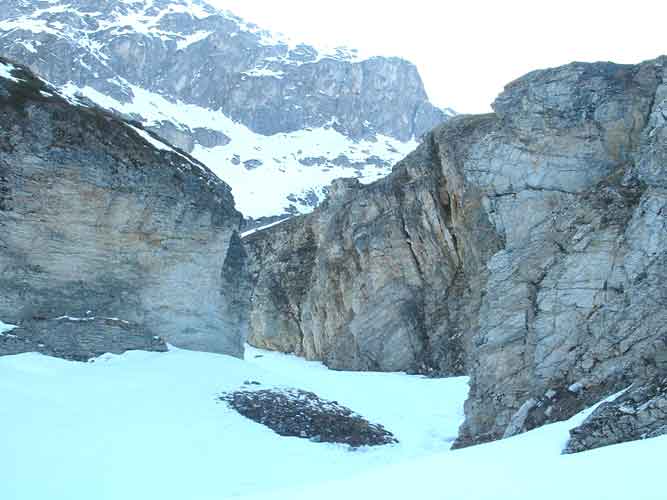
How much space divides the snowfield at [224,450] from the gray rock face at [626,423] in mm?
386

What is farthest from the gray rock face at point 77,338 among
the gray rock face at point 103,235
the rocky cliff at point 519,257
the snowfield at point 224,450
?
the rocky cliff at point 519,257

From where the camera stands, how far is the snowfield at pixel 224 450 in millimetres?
7414

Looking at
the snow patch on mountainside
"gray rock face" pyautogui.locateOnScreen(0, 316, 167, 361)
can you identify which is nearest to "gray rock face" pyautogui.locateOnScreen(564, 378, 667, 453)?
"gray rock face" pyautogui.locateOnScreen(0, 316, 167, 361)

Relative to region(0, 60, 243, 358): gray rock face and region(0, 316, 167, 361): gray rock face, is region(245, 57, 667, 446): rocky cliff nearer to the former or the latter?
region(0, 60, 243, 358): gray rock face

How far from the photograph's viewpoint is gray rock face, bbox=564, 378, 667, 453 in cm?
964

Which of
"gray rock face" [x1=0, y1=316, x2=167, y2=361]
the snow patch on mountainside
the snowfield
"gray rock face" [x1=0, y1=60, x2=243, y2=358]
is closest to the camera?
the snowfield

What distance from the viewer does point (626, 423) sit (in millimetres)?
10008

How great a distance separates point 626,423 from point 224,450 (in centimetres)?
902

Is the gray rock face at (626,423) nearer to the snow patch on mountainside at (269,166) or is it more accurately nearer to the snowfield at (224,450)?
the snowfield at (224,450)

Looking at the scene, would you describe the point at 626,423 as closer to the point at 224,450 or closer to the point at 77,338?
the point at 224,450

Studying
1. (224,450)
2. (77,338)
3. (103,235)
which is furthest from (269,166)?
(224,450)

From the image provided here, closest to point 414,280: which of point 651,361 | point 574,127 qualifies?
point 574,127

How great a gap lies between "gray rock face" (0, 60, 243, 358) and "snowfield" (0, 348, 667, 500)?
1408 mm

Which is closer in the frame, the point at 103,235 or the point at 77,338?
the point at 77,338
